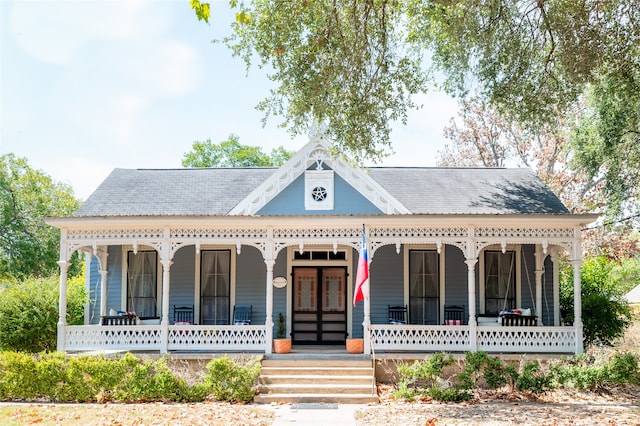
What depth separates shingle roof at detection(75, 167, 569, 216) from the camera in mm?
17781

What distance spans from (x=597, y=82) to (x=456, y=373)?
709cm

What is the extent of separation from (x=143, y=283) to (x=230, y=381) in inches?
231

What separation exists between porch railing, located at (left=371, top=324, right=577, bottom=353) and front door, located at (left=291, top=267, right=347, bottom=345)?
2.82 m

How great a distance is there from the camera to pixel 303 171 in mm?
17516

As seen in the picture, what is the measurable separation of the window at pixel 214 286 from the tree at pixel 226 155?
1146 inches

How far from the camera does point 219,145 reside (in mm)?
47719

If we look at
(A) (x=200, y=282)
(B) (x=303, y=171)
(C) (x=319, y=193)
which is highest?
(B) (x=303, y=171)

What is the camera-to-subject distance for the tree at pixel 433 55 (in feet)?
45.4

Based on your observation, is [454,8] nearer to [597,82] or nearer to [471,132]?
[597,82]

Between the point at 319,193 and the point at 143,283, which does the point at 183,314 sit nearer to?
the point at 143,283

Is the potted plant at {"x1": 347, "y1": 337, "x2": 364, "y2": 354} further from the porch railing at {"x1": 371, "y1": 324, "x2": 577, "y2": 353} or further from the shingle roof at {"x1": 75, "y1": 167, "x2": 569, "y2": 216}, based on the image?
the shingle roof at {"x1": 75, "y1": 167, "x2": 569, "y2": 216}

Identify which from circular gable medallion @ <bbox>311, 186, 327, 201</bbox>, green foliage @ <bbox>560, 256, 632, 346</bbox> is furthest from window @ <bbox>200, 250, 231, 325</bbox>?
green foliage @ <bbox>560, 256, 632, 346</bbox>

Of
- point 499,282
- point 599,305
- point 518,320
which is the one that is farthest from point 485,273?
point 599,305

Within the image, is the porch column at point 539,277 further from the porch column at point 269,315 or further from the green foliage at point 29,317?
the green foliage at point 29,317
